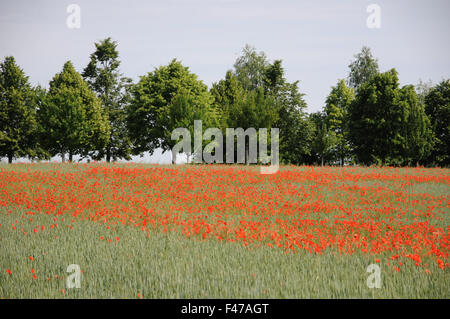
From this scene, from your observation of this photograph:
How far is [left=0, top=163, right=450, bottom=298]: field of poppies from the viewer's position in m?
5.32

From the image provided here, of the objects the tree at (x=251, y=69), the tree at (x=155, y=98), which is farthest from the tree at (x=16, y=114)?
the tree at (x=251, y=69)

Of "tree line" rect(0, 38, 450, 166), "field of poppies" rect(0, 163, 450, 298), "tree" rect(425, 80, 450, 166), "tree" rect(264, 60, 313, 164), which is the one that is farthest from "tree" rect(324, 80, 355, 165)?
"field of poppies" rect(0, 163, 450, 298)

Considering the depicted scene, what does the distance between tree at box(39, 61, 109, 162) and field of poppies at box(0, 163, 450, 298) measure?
22.2 meters

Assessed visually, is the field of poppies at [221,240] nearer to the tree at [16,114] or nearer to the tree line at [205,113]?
the tree line at [205,113]

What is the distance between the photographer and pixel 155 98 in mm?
41344

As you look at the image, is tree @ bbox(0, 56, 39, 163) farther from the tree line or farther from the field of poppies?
the field of poppies

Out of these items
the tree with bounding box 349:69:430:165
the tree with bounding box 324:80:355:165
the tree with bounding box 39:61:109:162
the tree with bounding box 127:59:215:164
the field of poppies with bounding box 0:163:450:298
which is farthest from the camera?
the tree with bounding box 324:80:355:165

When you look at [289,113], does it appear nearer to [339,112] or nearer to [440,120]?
[339,112]

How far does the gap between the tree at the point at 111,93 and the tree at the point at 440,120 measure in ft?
124

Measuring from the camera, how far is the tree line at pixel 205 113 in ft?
121
